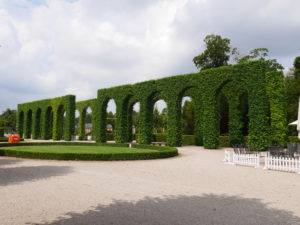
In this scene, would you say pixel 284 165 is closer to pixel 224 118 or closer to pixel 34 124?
pixel 224 118

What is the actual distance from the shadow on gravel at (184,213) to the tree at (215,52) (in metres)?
38.6

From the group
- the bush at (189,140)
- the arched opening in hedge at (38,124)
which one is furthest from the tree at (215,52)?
the arched opening in hedge at (38,124)

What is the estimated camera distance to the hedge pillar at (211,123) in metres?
22.1

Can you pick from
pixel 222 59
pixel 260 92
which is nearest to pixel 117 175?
pixel 260 92

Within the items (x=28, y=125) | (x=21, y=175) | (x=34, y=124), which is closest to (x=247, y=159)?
(x=21, y=175)

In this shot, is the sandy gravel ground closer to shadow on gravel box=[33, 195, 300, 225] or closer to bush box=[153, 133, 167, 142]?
shadow on gravel box=[33, 195, 300, 225]

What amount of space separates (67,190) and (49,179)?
196 centimetres

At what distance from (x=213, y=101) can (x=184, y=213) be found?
18.2 m

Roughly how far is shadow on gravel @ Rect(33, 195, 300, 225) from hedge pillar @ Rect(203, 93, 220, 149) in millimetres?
16316

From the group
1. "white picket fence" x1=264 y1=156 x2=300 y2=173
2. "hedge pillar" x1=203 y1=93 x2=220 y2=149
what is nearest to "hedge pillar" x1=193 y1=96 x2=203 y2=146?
"hedge pillar" x1=203 y1=93 x2=220 y2=149

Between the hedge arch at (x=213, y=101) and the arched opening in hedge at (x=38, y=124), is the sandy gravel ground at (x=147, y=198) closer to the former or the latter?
the hedge arch at (x=213, y=101)

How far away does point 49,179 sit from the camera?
329 inches

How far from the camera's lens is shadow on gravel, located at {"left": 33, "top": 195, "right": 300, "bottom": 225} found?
453cm

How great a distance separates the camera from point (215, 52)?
41.8 meters
